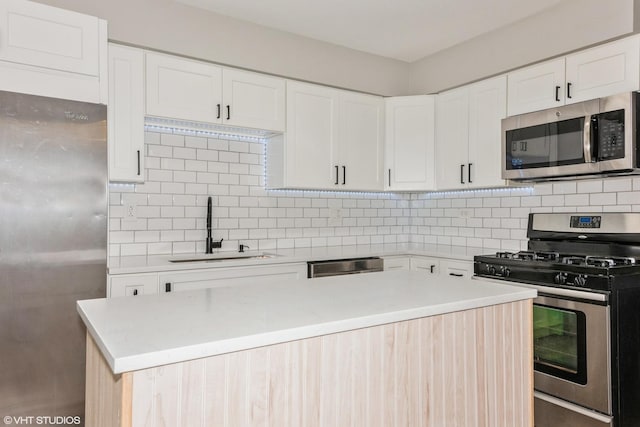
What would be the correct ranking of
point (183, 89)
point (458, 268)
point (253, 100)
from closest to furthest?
point (183, 89), point (253, 100), point (458, 268)

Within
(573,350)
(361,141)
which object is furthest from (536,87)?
(573,350)

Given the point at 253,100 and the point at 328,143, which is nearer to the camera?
the point at 253,100

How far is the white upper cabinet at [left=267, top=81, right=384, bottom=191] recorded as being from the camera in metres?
3.45

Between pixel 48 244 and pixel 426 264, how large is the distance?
2.66 m

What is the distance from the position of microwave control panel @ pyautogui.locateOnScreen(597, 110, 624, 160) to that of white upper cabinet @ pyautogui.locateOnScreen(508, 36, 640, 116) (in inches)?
7.9

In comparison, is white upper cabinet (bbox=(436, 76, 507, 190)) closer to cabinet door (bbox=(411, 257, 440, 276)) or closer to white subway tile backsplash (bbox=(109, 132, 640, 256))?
white subway tile backsplash (bbox=(109, 132, 640, 256))

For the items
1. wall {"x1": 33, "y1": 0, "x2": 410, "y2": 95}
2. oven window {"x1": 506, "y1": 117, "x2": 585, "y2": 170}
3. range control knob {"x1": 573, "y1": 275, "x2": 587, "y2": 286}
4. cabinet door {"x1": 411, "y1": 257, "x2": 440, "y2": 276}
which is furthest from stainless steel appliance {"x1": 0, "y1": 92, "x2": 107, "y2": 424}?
oven window {"x1": 506, "y1": 117, "x2": 585, "y2": 170}

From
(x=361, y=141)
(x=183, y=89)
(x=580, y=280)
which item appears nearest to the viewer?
(x=580, y=280)

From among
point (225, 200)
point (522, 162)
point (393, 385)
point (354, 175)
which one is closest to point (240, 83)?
point (225, 200)

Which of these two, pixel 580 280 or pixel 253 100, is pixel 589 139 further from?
pixel 253 100

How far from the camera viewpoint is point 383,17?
10.7 feet

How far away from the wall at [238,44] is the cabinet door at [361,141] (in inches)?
7.4

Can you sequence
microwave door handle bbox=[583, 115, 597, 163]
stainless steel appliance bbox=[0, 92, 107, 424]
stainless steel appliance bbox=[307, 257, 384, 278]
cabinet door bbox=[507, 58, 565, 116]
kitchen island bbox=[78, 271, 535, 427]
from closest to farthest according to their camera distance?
1. kitchen island bbox=[78, 271, 535, 427]
2. stainless steel appliance bbox=[0, 92, 107, 424]
3. microwave door handle bbox=[583, 115, 597, 163]
4. cabinet door bbox=[507, 58, 565, 116]
5. stainless steel appliance bbox=[307, 257, 384, 278]

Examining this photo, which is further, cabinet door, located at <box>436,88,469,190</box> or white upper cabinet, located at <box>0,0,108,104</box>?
cabinet door, located at <box>436,88,469,190</box>
